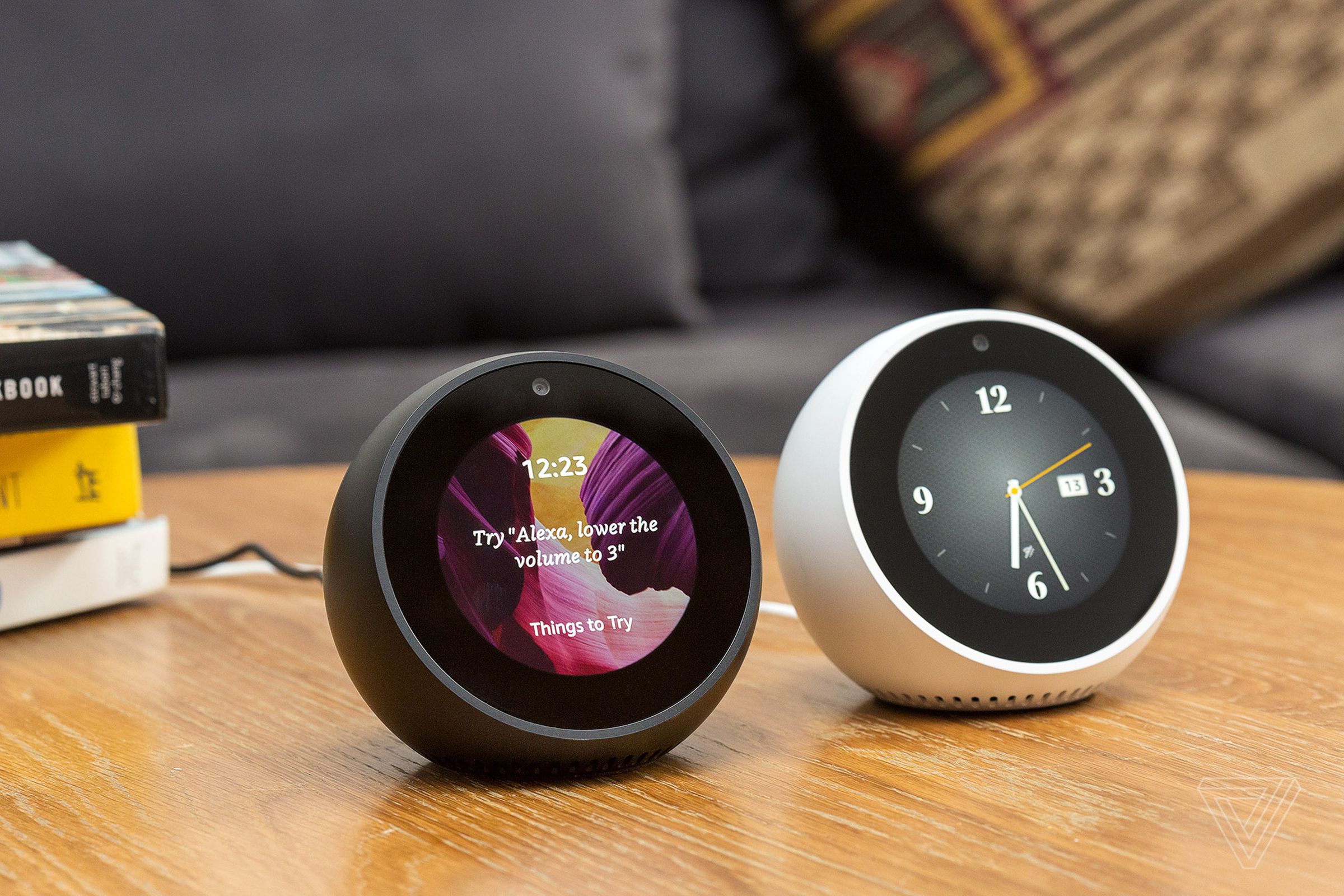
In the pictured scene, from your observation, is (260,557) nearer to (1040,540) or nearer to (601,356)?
(1040,540)

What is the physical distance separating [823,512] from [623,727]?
4.8 inches

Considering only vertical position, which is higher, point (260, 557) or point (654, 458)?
point (654, 458)

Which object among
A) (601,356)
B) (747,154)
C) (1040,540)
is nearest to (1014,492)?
(1040,540)

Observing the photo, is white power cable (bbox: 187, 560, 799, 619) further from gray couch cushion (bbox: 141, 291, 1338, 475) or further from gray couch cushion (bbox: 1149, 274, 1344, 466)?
gray couch cushion (bbox: 1149, 274, 1344, 466)

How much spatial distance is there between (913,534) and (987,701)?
7 centimetres

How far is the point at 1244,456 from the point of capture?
122 centimetres

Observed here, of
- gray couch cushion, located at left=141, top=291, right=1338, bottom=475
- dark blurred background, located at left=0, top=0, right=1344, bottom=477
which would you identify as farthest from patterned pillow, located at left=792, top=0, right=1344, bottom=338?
gray couch cushion, located at left=141, top=291, right=1338, bottom=475

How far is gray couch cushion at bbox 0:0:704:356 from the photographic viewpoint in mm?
1415

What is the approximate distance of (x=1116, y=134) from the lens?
1.57 m

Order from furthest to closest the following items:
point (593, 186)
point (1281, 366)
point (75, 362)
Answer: point (593, 186), point (1281, 366), point (75, 362)

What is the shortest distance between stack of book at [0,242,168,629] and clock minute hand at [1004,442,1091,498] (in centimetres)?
45

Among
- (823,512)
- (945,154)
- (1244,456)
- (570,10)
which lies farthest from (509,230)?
(823,512)

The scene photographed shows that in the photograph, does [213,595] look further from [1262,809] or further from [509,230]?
[509,230]

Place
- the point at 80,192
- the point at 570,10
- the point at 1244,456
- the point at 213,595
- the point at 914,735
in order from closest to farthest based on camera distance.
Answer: the point at 914,735
the point at 213,595
the point at 1244,456
the point at 80,192
the point at 570,10
